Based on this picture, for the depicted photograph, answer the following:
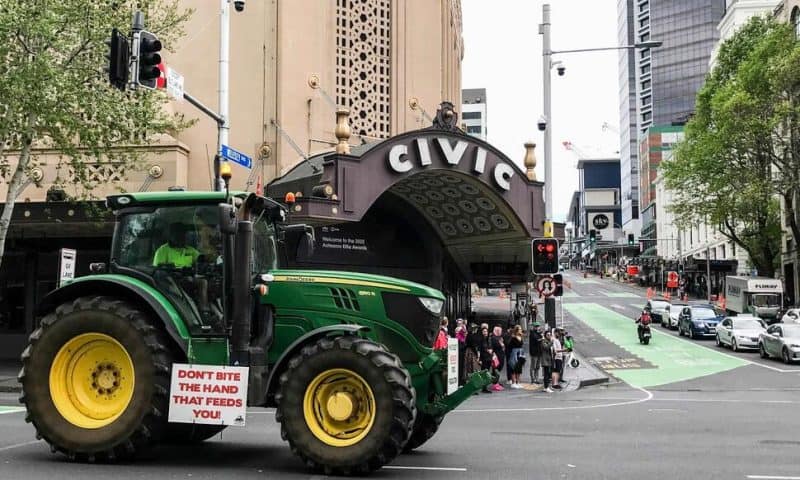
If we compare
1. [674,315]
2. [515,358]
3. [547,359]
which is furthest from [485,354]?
[674,315]

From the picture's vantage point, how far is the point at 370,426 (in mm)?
7762

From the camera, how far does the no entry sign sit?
8.16 meters

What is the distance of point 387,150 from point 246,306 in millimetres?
14348

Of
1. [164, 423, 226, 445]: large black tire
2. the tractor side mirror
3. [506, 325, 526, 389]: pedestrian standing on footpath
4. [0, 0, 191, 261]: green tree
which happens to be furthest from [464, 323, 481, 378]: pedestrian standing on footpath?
the tractor side mirror

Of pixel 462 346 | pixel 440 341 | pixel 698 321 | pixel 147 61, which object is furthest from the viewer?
pixel 698 321

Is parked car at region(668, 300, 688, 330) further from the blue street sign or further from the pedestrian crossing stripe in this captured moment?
the pedestrian crossing stripe

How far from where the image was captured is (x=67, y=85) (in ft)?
63.4

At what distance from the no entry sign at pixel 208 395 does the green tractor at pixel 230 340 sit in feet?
0.37

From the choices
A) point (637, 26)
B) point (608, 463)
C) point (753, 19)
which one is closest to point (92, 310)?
point (608, 463)

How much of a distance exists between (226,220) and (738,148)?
45.9m

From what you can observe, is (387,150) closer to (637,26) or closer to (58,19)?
(58,19)

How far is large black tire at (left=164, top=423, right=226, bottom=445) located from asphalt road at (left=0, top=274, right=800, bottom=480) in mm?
116

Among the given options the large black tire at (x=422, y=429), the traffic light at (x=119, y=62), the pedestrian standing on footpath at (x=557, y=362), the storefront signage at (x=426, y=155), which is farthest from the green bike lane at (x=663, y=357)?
the traffic light at (x=119, y=62)

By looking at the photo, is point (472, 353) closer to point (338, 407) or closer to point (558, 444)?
point (558, 444)
